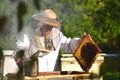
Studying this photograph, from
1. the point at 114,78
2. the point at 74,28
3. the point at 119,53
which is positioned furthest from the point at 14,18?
the point at 114,78

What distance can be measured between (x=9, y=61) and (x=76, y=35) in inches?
60.2

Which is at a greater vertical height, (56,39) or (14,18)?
(56,39)

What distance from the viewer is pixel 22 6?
0.91m

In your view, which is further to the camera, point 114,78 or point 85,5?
point 114,78

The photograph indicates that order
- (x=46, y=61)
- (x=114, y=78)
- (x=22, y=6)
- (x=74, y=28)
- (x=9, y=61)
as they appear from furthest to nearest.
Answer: (x=114, y=78)
(x=74, y=28)
(x=9, y=61)
(x=46, y=61)
(x=22, y=6)

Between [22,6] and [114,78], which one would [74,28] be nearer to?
[114,78]

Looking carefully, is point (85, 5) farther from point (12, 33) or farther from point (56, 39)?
point (12, 33)

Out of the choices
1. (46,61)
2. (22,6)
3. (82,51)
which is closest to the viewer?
(22,6)

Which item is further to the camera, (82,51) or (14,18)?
(82,51)

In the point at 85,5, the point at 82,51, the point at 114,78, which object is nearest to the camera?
the point at 82,51

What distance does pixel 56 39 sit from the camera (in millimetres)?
4578

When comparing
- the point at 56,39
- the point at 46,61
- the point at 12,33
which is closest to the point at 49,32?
the point at 56,39

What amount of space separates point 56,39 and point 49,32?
156 millimetres

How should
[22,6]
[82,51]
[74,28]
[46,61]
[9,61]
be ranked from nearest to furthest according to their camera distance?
[22,6] → [82,51] → [46,61] → [9,61] → [74,28]
